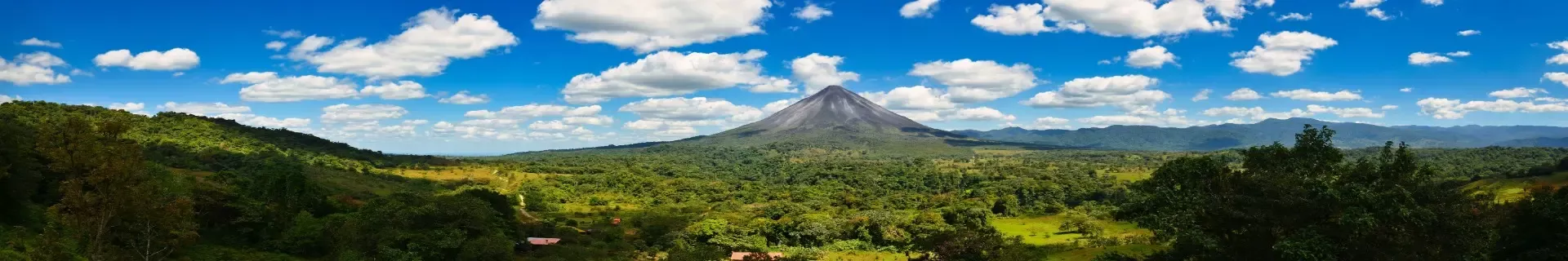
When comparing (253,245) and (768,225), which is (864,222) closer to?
(768,225)

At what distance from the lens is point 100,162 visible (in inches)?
859

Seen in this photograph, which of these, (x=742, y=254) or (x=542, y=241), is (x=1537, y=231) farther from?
(x=542, y=241)

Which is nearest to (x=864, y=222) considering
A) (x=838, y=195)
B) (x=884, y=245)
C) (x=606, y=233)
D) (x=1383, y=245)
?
(x=884, y=245)

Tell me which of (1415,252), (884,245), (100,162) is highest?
(100,162)

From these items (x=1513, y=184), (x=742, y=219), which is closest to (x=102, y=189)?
(x=742, y=219)

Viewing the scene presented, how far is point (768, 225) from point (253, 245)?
150 ft

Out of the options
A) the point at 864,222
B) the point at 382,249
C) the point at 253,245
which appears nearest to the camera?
the point at 382,249

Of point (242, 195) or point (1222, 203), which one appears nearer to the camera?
point (1222, 203)

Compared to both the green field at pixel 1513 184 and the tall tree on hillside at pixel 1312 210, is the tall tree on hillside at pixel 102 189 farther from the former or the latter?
the green field at pixel 1513 184

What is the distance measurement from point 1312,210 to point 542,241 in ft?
172

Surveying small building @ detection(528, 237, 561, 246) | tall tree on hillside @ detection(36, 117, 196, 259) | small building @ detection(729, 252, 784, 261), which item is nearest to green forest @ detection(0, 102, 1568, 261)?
tall tree on hillside @ detection(36, 117, 196, 259)

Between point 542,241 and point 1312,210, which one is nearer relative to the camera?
point 1312,210

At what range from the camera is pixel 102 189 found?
72.8 feet

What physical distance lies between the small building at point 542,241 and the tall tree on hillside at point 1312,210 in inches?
1747
